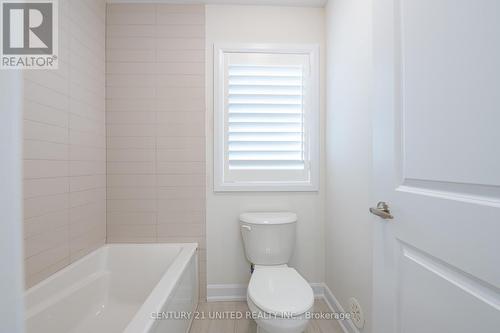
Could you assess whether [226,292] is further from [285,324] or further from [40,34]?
[40,34]

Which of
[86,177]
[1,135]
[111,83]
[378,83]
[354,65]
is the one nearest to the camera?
[1,135]

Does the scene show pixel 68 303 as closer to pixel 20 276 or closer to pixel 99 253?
pixel 99 253

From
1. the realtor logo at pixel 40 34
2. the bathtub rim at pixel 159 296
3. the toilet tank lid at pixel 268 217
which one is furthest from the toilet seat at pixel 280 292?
the realtor logo at pixel 40 34

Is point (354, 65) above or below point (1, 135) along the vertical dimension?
above

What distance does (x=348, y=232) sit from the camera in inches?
58.2

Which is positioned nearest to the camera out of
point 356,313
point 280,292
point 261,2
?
point 280,292

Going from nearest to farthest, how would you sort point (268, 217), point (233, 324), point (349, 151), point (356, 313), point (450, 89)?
1. point (450, 89)
2. point (356, 313)
3. point (349, 151)
4. point (233, 324)
5. point (268, 217)

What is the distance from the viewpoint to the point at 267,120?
187 cm

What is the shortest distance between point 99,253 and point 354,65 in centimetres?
212

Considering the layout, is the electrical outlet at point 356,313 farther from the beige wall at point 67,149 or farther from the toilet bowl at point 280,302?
the beige wall at point 67,149

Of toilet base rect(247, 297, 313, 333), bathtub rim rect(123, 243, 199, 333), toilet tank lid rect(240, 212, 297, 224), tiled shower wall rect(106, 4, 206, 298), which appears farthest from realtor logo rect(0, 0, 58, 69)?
toilet base rect(247, 297, 313, 333)

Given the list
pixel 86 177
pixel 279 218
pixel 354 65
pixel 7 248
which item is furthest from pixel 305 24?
pixel 7 248

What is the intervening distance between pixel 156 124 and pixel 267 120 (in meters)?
0.87

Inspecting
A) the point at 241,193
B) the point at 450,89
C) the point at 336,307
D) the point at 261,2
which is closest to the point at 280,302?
the point at 336,307
